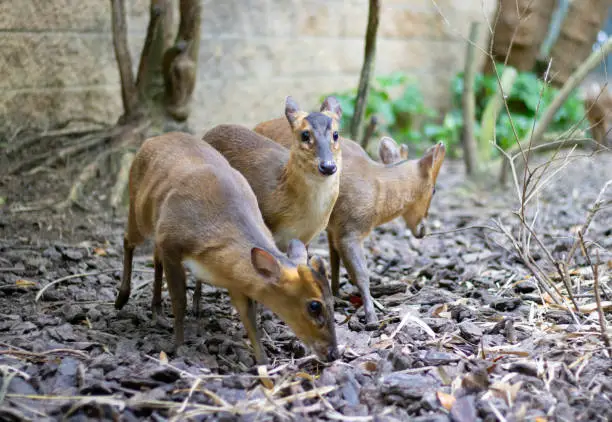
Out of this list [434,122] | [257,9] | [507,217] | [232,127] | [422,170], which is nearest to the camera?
[232,127]

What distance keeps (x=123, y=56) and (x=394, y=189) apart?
8.97ft

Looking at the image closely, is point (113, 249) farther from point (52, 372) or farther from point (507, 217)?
point (507, 217)

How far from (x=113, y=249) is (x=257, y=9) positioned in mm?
4352

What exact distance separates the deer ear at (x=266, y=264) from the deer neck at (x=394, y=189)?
177 cm

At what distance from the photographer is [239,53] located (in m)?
9.38

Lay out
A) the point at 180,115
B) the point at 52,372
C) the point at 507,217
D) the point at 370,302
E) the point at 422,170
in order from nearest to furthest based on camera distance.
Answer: the point at 52,372, the point at 370,302, the point at 422,170, the point at 180,115, the point at 507,217

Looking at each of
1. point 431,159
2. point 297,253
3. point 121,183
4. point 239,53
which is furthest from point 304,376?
point 239,53

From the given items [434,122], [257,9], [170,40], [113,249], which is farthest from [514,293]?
[434,122]

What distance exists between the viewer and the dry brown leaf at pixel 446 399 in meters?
3.60

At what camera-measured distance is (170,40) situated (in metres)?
7.28

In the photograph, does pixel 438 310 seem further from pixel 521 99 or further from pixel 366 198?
pixel 521 99

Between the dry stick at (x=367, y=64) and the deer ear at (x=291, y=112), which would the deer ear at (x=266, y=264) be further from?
the dry stick at (x=367, y=64)

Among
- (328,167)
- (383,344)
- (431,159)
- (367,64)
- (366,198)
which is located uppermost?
(367,64)

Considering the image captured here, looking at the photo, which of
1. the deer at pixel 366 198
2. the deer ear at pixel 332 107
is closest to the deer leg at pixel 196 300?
the deer at pixel 366 198
